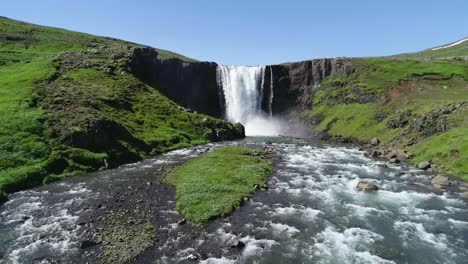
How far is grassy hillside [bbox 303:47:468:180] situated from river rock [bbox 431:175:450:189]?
10.7ft

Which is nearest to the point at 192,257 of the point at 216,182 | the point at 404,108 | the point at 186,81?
the point at 216,182

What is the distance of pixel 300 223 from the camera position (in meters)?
32.7

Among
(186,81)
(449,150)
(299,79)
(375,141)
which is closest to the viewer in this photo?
(449,150)

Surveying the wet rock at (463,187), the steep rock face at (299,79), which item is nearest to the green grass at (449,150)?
the wet rock at (463,187)

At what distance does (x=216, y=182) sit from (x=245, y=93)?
9044 centimetres

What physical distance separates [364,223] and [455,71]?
106 metres

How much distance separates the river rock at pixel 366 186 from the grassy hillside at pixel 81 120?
35.0 m

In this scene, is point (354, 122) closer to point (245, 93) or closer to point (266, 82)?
point (266, 82)

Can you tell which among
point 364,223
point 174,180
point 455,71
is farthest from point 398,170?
point 455,71

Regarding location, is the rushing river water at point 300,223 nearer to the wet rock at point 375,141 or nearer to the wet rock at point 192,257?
the wet rock at point 192,257

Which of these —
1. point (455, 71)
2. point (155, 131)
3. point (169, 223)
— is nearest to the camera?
point (169, 223)

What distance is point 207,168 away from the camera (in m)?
49.8

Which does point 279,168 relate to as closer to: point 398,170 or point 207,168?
point 207,168

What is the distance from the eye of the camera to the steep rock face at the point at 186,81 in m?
119
